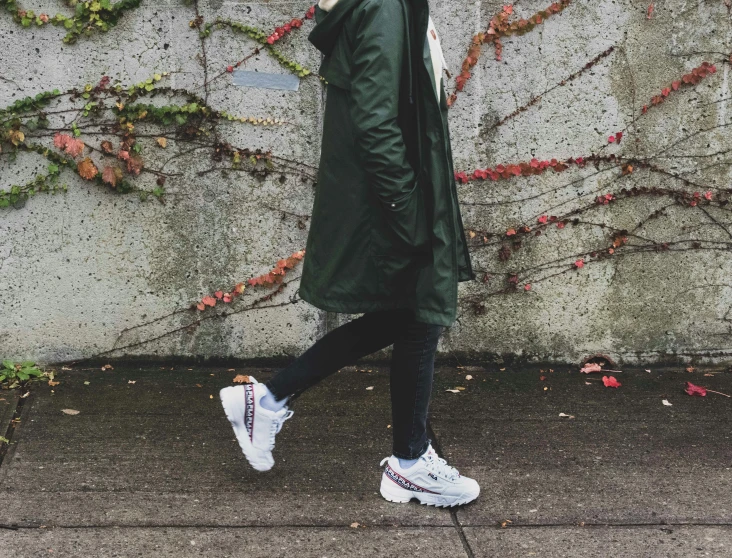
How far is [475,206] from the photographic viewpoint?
401 cm

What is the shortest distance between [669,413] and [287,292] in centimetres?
181

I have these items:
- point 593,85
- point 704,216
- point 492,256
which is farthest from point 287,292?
point 704,216

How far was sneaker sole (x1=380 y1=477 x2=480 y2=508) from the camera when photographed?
283cm

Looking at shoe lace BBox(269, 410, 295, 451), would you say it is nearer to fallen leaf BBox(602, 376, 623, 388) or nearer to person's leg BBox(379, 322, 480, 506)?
person's leg BBox(379, 322, 480, 506)

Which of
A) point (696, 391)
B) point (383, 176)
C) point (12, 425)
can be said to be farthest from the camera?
point (696, 391)

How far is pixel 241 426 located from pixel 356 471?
0.50 meters

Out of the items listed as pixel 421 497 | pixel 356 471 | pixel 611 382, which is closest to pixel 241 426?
pixel 356 471

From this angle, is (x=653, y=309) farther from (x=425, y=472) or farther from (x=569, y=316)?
(x=425, y=472)

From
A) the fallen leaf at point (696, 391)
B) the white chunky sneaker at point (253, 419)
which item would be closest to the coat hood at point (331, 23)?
the white chunky sneaker at point (253, 419)

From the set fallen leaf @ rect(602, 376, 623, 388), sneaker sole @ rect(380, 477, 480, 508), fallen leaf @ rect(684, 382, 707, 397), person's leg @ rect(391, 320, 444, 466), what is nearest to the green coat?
person's leg @ rect(391, 320, 444, 466)

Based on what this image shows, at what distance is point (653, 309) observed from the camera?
412 cm

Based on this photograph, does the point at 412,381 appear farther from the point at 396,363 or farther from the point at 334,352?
the point at 334,352

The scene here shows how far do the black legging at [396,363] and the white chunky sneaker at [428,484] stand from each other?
46 millimetres

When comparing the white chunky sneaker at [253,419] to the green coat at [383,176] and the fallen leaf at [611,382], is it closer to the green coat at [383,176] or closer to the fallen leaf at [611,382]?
the green coat at [383,176]
